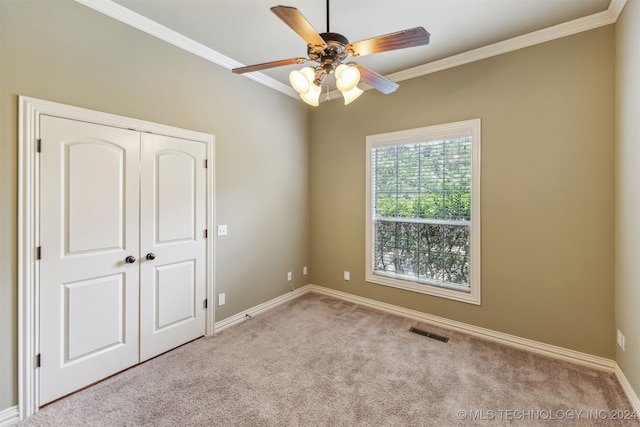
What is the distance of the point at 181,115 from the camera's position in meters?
2.57

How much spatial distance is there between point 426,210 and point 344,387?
203 cm

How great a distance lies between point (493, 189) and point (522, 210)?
1.02 ft

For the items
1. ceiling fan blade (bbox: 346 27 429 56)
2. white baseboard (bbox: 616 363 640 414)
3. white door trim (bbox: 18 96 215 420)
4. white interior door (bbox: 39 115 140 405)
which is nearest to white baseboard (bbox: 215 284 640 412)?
white baseboard (bbox: 616 363 640 414)

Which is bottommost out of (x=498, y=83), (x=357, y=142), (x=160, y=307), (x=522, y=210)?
(x=160, y=307)

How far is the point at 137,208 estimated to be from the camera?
7.50 feet

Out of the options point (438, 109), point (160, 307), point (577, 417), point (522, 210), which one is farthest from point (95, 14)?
point (577, 417)

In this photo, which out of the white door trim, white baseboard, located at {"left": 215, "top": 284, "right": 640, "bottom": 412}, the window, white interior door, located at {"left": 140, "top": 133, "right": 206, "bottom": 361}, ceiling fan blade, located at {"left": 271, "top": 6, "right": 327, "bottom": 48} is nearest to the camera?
ceiling fan blade, located at {"left": 271, "top": 6, "right": 327, "bottom": 48}

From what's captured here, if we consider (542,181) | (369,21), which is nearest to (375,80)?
(369,21)

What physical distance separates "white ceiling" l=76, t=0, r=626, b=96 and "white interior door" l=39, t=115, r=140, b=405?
3.42 ft

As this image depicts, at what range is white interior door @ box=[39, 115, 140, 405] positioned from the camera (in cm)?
186

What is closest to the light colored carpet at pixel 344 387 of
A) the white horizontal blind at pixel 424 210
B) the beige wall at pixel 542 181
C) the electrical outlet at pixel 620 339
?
the electrical outlet at pixel 620 339

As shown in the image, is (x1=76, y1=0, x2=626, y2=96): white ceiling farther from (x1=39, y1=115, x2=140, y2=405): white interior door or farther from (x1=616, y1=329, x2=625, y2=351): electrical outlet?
(x1=616, y1=329, x2=625, y2=351): electrical outlet

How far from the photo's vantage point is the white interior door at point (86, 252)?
186 cm

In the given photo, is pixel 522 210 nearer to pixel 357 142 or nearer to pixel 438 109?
pixel 438 109
